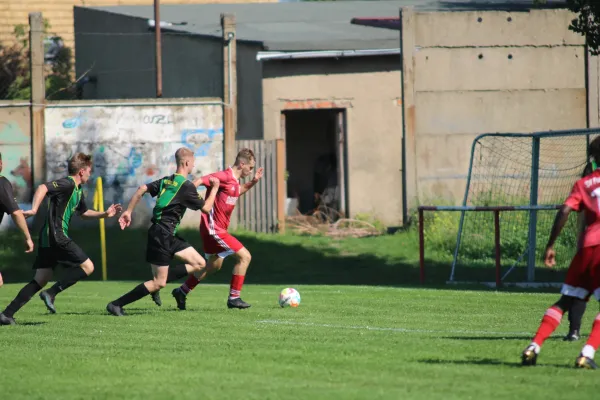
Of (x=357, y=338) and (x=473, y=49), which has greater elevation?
(x=473, y=49)

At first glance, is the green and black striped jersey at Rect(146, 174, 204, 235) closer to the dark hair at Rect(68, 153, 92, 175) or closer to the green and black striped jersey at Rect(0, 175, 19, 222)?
the dark hair at Rect(68, 153, 92, 175)

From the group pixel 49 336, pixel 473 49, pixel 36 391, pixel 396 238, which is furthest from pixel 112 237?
pixel 36 391

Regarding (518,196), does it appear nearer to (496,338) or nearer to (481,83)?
(481,83)

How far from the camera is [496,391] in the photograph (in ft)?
23.4

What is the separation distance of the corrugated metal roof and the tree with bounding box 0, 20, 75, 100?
300 cm

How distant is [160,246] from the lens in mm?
12148

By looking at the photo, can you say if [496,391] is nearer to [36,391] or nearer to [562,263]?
[36,391]

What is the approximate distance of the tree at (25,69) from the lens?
112 feet

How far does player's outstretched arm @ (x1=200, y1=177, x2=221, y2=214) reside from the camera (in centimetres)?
1215

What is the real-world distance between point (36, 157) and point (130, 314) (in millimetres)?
13111

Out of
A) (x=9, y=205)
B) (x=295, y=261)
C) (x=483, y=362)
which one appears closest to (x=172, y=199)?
(x=9, y=205)

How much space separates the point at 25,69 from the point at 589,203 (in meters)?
29.9

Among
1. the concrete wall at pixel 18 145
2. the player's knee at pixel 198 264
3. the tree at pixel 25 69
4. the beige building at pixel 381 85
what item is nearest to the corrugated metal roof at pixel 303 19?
the beige building at pixel 381 85

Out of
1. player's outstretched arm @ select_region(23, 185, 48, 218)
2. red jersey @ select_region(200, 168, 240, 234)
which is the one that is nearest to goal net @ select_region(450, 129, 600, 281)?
red jersey @ select_region(200, 168, 240, 234)
